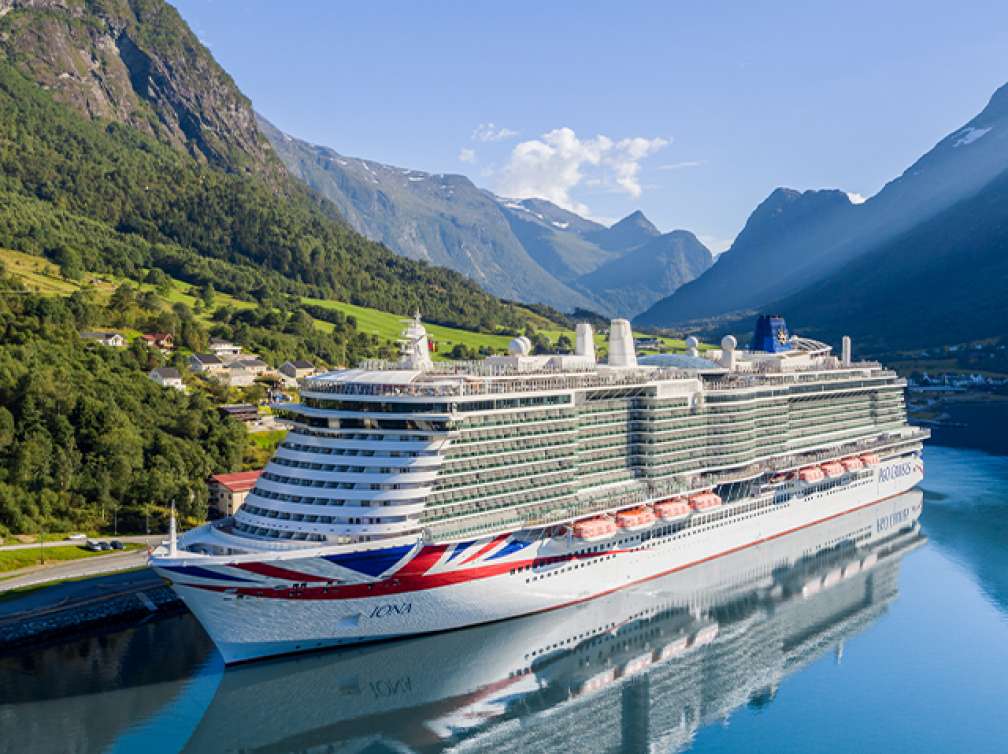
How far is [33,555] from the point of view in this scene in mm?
45844

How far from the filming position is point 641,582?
46375 mm

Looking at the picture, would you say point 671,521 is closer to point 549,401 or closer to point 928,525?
point 549,401

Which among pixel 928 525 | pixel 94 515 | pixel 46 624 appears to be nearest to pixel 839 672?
pixel 928 525

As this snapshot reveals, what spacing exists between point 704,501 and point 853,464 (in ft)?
63.5

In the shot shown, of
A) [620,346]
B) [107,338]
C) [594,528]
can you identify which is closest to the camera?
[594,528]

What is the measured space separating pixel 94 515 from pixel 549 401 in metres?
27.2

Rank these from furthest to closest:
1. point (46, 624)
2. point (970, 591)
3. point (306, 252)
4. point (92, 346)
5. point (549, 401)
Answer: point (306, 252) → point (92, 346) → point (970, 591) → point (549, 401) → point (46, 624)

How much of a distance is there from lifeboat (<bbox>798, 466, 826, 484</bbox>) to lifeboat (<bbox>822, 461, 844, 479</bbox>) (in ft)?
2.98

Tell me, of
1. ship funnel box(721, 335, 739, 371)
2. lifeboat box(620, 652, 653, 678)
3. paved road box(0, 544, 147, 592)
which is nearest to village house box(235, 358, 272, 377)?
paved road box(0, 544, 147, 592)

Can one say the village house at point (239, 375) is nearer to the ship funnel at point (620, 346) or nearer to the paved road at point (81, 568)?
the paved road at point (81, 568)

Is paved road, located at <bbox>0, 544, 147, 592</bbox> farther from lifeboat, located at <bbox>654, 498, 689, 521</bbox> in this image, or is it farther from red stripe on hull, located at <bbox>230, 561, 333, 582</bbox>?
lifeboat, located at <bbox>654, 498, 689, 521</bbox>

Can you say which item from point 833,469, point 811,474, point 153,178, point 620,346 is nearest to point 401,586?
point 620,346

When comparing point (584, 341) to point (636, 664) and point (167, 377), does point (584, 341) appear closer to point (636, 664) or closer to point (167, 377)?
point (636, 664)

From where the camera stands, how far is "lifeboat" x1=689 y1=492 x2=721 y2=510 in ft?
158
